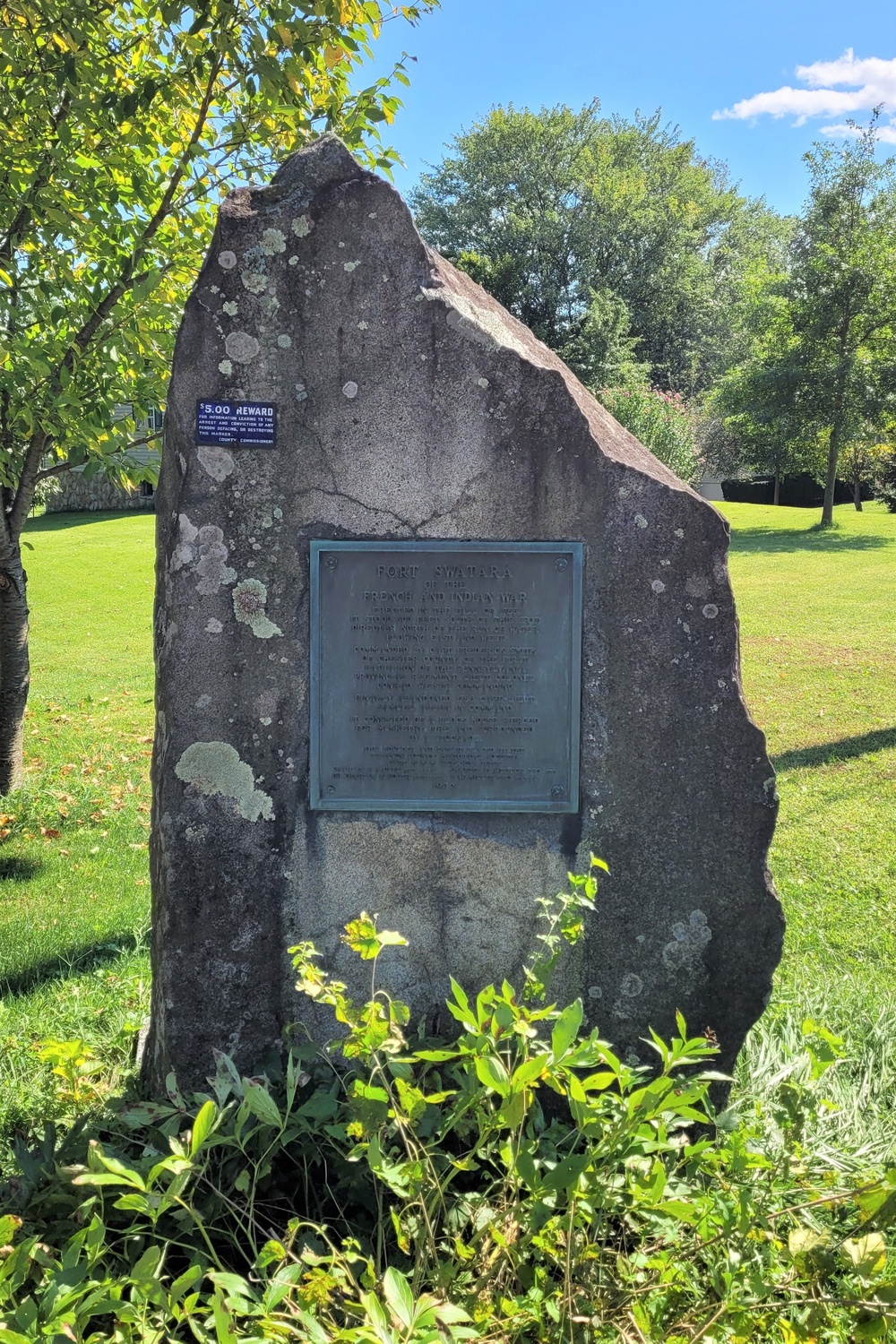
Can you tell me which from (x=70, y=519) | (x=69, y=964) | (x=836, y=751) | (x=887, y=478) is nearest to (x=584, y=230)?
(x=887, y=478)

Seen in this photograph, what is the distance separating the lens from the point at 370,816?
9.87 feet

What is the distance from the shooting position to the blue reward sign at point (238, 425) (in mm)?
2859

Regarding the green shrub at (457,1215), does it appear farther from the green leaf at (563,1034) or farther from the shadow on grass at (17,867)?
the shadow on grass at (17,867)

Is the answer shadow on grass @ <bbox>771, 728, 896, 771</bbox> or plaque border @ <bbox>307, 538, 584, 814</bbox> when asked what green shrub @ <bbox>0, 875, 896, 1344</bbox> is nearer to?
plaque border @ <bbox>307, 538, 584, 814</bbox>

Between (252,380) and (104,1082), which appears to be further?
(104,1082)

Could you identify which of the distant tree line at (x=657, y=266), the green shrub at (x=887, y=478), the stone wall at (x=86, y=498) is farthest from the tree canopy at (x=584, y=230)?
the stone wall at (x=86, y=498)

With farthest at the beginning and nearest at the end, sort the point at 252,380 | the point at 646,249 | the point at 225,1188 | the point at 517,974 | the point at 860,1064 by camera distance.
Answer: the point at 646,249 < the point at 860,1064 < the point at 517,974 < the point at 252,380 < the point at 225,1188

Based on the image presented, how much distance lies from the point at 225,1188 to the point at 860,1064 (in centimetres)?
240

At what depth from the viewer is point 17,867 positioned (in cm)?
551

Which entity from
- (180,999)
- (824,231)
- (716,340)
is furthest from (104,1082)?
(716,340)

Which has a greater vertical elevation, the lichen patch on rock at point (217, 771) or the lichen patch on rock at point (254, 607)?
the lichen patch on rock at point (254, 607)

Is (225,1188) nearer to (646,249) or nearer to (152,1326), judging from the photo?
(152,1326)

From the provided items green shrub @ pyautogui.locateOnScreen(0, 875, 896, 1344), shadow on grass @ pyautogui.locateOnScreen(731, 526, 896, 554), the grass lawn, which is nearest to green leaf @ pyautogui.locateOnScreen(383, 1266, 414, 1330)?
green shrub @ pyautogui.locateOnScreen(0, 875, 896, 1344)

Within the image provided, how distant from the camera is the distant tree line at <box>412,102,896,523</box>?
A: 2339 centimetres
